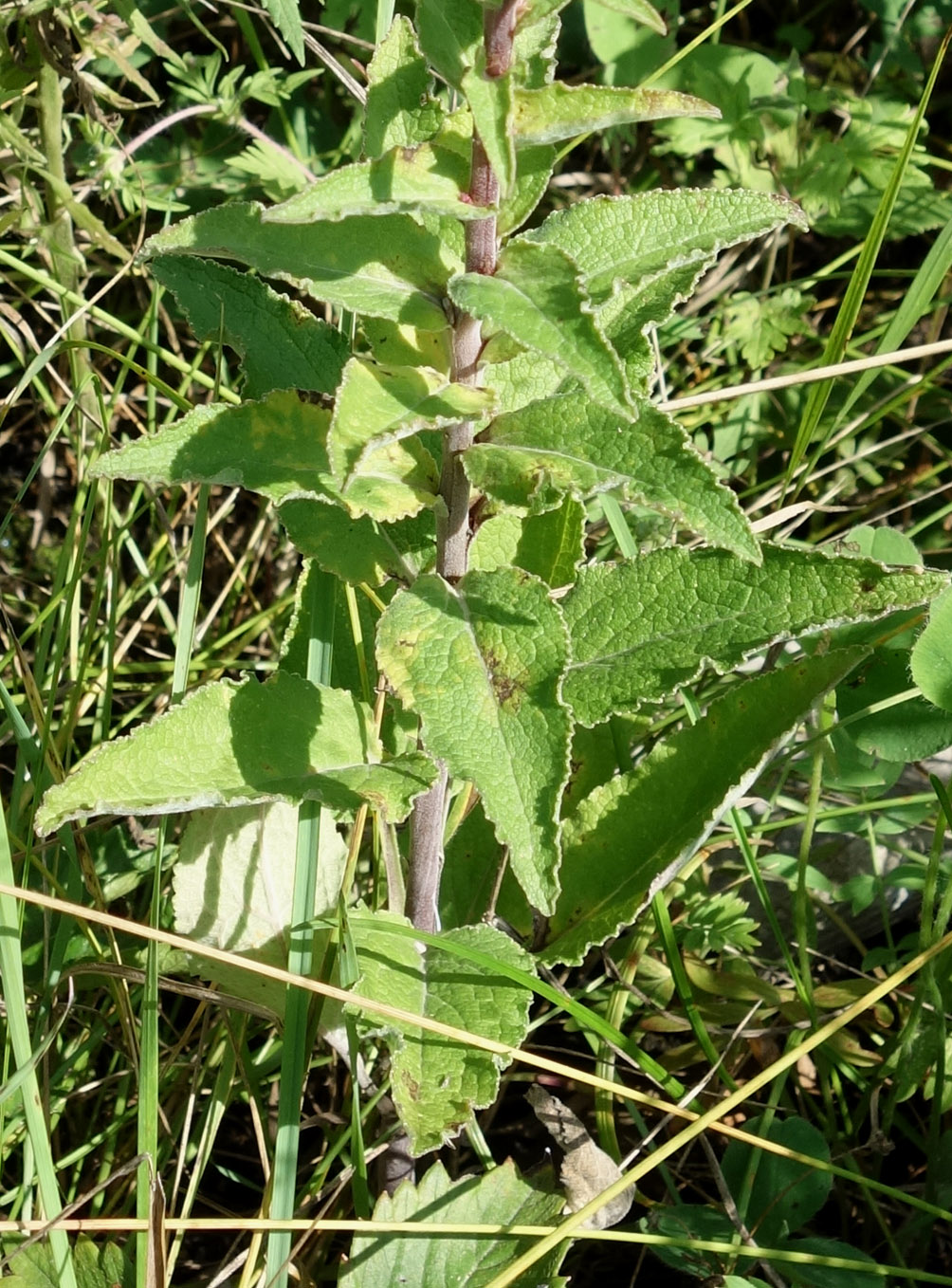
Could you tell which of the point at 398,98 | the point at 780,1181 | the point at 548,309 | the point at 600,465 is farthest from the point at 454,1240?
the point at 398,98

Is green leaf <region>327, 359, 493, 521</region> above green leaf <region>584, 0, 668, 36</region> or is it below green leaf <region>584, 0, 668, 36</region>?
below

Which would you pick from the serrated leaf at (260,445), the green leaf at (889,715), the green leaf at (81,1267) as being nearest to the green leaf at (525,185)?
the serrated leaf at (260,445)

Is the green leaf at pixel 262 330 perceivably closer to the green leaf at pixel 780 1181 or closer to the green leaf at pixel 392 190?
the green leaf at pixel 392 190

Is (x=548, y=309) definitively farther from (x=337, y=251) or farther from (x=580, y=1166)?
(x=580, y=1166)

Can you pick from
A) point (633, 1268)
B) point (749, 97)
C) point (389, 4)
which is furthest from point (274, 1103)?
point (749, 97)

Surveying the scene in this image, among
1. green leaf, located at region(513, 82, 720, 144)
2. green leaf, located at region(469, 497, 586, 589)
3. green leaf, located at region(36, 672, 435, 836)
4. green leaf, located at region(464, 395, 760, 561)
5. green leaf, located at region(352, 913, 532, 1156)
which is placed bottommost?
green leaf, located at region(352, 913, 532, 1156)

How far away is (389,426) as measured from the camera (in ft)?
3.87

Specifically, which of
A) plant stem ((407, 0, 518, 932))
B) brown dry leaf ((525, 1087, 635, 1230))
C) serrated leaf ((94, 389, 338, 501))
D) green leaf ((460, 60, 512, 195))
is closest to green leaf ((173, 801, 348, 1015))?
plant stem ((407, 0, 518, 932))

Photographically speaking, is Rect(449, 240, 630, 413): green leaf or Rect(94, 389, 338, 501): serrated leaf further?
Rect(94, 389, 338, 501): serrated leaf

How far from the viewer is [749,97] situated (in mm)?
2684

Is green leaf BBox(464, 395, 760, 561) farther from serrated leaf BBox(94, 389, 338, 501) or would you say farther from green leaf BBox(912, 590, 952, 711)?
green leaf BBox(912, 590, 952, 711)

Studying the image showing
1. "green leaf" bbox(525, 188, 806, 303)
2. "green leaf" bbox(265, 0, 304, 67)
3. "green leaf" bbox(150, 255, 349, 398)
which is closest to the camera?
"green leaf" bbox(525, 188, 806, 303)

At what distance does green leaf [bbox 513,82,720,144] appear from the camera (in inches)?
42.3

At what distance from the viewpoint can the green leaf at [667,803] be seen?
1557 mm
